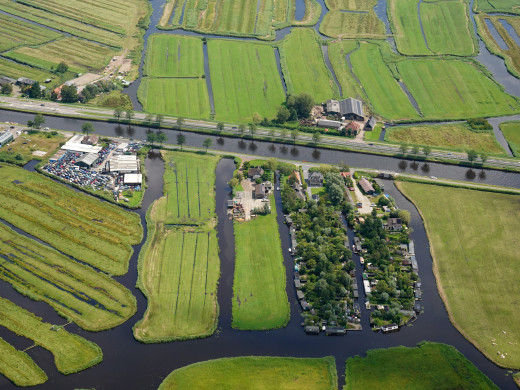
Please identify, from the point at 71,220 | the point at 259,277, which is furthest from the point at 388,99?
the point at 71,220

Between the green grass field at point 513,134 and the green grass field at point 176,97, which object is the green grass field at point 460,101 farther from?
the green grass field at point 176,97

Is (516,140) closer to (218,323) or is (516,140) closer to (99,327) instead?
(218,323)

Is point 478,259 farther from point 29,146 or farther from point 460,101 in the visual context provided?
point 29,146

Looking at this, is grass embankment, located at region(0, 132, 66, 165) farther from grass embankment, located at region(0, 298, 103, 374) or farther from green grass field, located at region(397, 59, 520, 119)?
green grass field, located at region(397, 59, 520, 119)

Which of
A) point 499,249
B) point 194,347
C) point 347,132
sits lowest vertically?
point 194,347

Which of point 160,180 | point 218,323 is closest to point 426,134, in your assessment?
point 160,180

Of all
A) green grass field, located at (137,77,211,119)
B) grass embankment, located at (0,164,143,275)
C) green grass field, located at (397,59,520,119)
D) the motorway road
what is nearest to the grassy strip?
grass embankment, located at (0,164,143,275)
